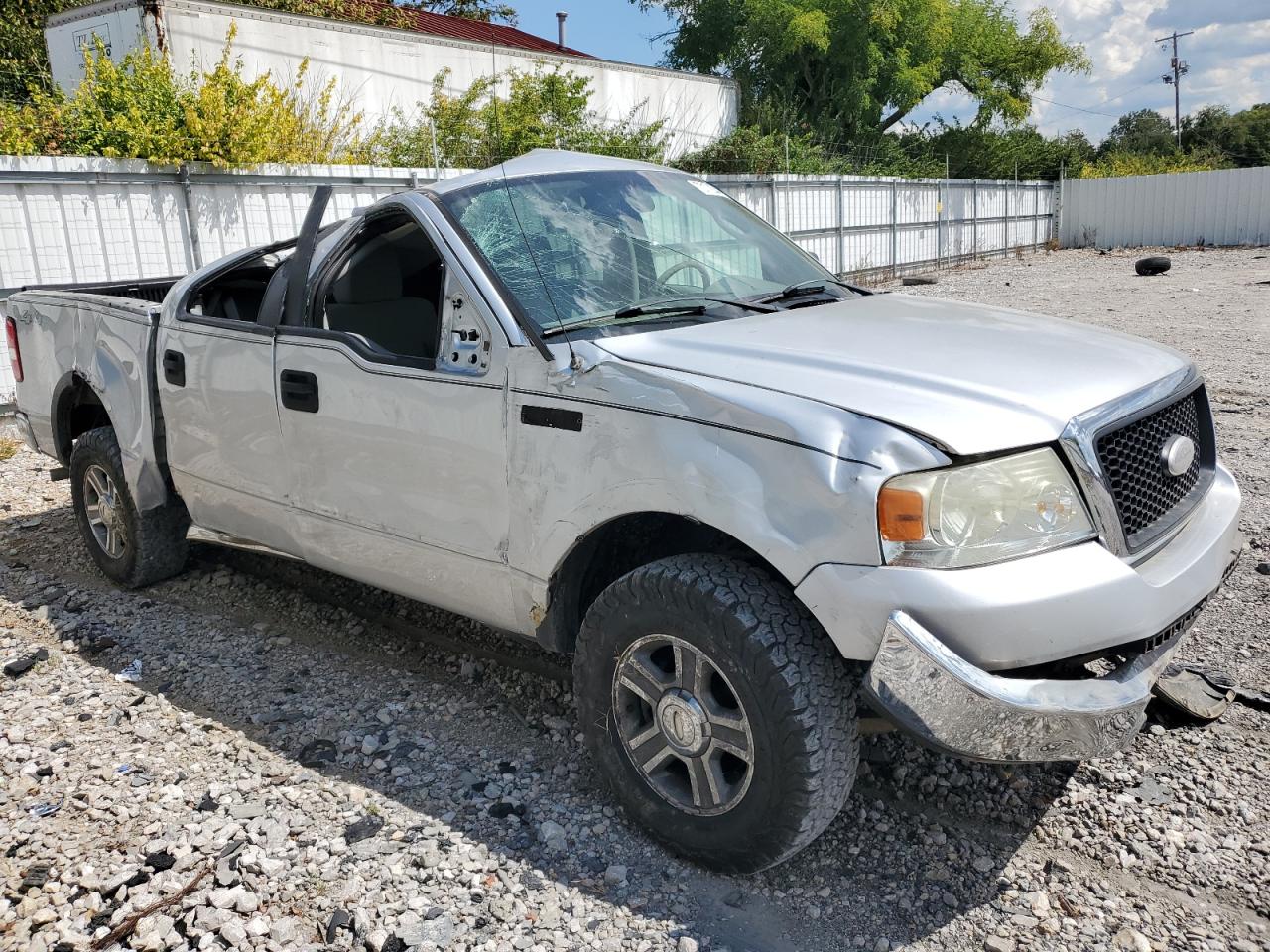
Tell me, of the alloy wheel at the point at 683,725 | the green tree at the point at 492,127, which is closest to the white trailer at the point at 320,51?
the green tree at the point at 492,127

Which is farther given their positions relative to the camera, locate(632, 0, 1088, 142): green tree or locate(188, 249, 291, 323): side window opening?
locate(632, 0, 1088, 142): green tree

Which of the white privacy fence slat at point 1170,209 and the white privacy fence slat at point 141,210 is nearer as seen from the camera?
the white privacy fence slat at point 141,210

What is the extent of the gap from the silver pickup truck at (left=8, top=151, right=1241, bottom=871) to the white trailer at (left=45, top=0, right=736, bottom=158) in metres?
13.7

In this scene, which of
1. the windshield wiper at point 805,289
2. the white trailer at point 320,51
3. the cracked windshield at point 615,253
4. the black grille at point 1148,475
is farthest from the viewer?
the white trailer at point 320,51

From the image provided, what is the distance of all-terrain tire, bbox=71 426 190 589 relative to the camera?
4.94 m

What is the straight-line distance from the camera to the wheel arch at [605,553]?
297cm

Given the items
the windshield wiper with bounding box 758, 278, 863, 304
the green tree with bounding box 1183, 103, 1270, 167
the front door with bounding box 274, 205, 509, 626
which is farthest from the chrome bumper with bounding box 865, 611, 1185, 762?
the green tree with bounding box 1183, 103, 1270, 167

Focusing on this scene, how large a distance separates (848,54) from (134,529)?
111ft

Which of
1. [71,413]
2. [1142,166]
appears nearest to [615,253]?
[71,413]

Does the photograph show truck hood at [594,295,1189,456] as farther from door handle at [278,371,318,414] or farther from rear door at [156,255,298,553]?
rear door at [156,255,298,553]

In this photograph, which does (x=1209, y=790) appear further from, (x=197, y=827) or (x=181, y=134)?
(x=181, y=134)

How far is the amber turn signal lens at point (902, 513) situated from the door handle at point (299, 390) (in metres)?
2.21

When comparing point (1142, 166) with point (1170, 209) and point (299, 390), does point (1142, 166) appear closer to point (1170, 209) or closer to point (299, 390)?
point (1170, 209)

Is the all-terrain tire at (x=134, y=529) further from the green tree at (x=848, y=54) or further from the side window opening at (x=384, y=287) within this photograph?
the green tree at (x=848, y=54)
